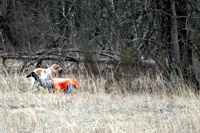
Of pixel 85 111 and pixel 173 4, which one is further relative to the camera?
pixel 173 4

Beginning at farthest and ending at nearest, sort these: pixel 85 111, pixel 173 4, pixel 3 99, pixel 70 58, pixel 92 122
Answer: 1. pixel 70 58
2. pixel 173 4
3. pixel 3 99
4. pixel 85 111
5. pixel 92 122

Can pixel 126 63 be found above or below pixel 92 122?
above

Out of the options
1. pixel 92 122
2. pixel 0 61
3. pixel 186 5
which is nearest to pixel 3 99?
pixel 92 122

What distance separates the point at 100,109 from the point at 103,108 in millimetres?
102

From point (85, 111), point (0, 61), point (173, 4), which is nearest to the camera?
point (85, 111)

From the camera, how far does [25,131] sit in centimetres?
506

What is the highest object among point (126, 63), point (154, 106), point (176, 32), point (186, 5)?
point (186, 5)

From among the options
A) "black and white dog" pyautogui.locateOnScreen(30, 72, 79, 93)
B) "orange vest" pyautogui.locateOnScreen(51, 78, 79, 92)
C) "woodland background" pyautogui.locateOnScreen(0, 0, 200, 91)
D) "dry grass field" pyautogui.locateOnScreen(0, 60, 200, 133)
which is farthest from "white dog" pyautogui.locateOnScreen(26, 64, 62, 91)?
"woodland background" pyautogui.locateOnScreen(0, 0, 200, 91)

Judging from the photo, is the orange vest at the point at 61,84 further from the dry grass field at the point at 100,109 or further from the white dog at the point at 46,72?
the white dog at the point at 46,72

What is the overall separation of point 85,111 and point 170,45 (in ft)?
9.64

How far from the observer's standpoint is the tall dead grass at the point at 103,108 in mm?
5094

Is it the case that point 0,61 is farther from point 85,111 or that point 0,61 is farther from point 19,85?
point 85,111

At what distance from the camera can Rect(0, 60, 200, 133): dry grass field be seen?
5.05 m

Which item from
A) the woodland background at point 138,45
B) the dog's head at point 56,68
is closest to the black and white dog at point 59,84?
the woodland background at point 138,45
